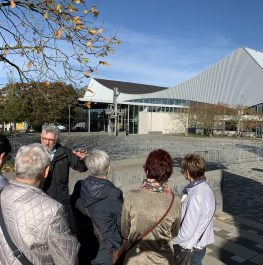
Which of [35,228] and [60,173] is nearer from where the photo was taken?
[35,228]

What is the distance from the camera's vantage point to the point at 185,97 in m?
73.8

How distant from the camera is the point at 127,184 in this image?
23.8ft

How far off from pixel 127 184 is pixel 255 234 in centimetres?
259

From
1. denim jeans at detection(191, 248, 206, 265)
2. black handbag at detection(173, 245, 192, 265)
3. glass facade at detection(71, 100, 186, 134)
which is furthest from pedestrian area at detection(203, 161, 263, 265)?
glass facade at detection(71, 100, 186, 134)

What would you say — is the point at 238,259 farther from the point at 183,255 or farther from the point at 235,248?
the point at 183,255

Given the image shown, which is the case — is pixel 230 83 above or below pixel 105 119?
above

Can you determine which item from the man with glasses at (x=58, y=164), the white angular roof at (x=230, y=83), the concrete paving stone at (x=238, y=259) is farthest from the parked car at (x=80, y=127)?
the man with glasses at (x=58, y=164)

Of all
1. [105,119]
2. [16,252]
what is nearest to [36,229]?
[16,252]

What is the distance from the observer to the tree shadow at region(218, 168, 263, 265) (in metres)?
5.32

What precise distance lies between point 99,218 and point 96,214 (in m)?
0.04

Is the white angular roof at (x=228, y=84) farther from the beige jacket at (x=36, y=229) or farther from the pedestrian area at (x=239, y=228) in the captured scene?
the beige jacket at (x=36, y=229)

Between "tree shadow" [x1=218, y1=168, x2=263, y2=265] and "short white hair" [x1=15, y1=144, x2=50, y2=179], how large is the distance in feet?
12.2

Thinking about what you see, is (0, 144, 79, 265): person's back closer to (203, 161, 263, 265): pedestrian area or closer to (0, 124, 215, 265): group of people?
(0, 124, 215, 265): group of people

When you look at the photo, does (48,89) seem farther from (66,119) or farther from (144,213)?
(66,119)
